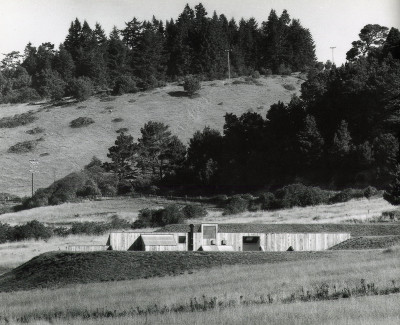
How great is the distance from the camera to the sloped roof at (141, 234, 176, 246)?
52.4 meters

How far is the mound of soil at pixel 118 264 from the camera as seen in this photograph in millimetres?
43203

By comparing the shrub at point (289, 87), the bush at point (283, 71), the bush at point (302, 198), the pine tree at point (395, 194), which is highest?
the bush at point (283, 71)

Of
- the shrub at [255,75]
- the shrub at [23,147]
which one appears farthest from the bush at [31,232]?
the shrub at [255,75]

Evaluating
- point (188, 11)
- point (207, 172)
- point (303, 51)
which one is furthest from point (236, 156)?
point (188, 11)

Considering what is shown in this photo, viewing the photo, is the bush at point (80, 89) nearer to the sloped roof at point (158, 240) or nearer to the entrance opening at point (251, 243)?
the sloped roof at point (158, 240)

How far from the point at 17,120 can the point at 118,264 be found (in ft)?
322

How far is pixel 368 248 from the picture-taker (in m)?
47.7

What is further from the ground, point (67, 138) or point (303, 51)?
point (303, 51)

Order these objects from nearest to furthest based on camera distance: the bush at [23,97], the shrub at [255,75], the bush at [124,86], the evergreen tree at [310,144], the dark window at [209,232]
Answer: the dark window at [209,232] < the evergreen tree at [310,144] < the bush at [124,86] < the shrub at [255,75] < the bush at [23,97]

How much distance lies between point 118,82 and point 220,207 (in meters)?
68.1

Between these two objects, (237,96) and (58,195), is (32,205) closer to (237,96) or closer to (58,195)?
(58,195)

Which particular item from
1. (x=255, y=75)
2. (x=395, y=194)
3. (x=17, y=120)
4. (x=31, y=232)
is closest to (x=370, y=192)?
(x=395, y=194)

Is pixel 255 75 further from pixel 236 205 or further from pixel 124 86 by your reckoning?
pixel 236 205

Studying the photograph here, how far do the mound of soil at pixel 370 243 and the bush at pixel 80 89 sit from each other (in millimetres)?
100630
